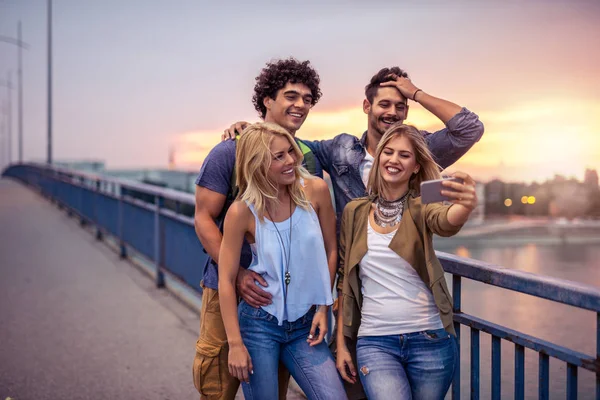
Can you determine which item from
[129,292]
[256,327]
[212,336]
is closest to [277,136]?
[256,327]

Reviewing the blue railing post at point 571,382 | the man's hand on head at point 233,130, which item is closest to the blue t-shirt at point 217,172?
the man's hand on head at point 233,130

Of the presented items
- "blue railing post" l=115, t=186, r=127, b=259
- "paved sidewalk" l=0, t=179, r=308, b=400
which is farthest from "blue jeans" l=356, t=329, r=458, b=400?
"blue railing post" l=115, t=186, r=127, b=259

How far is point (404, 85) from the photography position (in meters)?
3.56

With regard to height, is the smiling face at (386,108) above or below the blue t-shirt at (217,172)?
above

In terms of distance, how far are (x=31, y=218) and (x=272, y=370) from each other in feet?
56.1

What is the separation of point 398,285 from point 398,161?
0.52 m

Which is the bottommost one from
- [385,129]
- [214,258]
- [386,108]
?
[214,258]

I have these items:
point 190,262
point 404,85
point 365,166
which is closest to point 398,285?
point 365,166

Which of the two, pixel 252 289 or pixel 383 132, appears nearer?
pixel 252 289

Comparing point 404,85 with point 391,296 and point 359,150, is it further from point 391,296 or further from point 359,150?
point 391,296

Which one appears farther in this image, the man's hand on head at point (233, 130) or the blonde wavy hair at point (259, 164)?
the man's hand on head at point (233, 130)

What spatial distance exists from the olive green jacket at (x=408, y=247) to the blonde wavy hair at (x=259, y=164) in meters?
0.24

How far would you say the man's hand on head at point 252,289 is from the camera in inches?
118

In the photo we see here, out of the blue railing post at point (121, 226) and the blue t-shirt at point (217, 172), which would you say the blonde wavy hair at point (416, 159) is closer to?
the blue t-shirt at point (217, 172)
